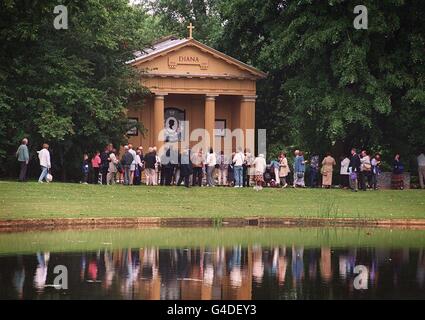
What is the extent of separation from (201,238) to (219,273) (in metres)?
9.48

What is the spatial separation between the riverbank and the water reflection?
34.5 ft

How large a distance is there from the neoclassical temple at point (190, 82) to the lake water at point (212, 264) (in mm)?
28358

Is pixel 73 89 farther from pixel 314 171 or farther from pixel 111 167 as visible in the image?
pixel 314 171

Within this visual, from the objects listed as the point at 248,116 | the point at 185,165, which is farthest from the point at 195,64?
the point at 185,165

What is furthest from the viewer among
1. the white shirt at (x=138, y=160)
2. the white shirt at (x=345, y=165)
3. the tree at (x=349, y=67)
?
the white shirt at (x=345, y=165)

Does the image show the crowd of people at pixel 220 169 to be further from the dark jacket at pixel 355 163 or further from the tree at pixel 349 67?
the tree at pixel 349 67

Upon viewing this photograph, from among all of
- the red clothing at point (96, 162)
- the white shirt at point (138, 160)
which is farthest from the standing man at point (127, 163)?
the red clothing at point (96, 162)

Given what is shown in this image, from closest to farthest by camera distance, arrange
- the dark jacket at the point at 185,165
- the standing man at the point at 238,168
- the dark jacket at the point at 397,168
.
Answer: the dark jacket at the point at 185,165 < the standing man at the point at 238,168 < the dark jacket at the point at 397,168

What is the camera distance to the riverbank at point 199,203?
37.5 meters

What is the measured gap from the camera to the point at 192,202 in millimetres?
41719

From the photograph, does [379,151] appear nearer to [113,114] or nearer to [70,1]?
[113,114]

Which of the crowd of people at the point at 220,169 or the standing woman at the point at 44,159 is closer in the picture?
the standing woman at the point at 44,159

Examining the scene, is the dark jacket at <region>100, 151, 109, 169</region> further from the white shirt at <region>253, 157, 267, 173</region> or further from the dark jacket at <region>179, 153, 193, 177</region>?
the white shirt at <region>253, 157, 267, 173</region>

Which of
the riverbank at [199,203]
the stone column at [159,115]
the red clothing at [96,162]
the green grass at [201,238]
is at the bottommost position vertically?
the green grass at [201,238]
